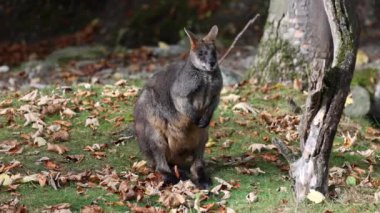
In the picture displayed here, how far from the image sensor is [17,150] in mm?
7414

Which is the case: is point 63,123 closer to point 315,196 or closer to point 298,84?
point 298,84

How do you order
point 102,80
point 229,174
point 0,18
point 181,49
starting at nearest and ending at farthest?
point 229,174 → point 102,80 → point 181,49 → point 0,18

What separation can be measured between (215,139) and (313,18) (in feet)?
8.45

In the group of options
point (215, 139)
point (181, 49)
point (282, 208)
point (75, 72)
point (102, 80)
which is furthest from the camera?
point (181, 49)

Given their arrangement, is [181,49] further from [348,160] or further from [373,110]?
[348,160]

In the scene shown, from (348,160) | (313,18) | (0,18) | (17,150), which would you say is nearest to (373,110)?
(313,18)

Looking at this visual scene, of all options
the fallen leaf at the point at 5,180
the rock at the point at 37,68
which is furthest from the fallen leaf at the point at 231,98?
the rock at the point at 37,68

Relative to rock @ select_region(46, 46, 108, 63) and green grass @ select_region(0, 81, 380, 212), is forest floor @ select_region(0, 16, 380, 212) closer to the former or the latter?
green grass @ select_region(0, 81, 380, 212)

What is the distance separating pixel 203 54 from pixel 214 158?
1320 millimetres

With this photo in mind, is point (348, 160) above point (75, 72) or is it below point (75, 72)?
above

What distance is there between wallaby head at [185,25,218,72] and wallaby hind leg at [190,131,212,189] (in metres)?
0.68

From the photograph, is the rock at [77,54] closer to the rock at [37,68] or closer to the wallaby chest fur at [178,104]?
the rock at [37,68]

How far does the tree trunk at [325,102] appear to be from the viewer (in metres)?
5.77

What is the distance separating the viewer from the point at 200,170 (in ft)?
22.4
